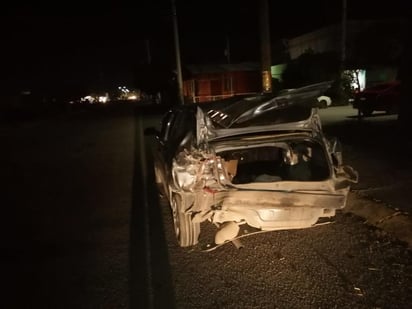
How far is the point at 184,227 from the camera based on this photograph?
14.9 feet

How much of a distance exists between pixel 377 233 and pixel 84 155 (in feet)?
33.6

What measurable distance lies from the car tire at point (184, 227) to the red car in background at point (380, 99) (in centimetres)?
1499

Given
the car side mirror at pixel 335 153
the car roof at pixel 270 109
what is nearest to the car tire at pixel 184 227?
the car roof at pixel 270 109

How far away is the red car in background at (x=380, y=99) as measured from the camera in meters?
16.9

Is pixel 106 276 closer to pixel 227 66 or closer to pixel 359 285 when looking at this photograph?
pixel 359 285

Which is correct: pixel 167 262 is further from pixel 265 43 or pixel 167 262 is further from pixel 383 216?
pixel 265 43

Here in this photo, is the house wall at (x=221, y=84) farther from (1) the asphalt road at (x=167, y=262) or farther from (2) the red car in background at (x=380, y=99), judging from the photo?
(1) the asphalt road at (x=167, y=262)

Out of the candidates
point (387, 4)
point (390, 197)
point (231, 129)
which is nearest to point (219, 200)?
point (231, 129)

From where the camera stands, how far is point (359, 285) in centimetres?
373

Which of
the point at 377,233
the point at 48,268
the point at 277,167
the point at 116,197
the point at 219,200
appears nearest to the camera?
the point at 219,200

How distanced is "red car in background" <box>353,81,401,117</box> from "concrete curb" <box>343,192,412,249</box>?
12124 millimetres

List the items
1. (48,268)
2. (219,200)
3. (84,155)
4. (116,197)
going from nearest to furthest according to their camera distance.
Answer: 1. (219,200)
2. (48,268)
3. (116,197)
4. (84,155)

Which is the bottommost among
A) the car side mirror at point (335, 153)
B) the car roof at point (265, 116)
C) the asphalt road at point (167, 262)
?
the asphalt road at point (167, 262)

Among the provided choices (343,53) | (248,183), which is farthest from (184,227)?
(343,53)
